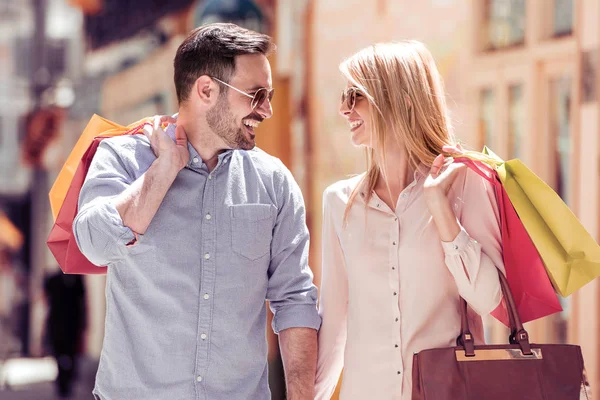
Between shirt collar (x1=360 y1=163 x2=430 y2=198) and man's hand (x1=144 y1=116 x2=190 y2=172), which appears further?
shirt collar (x1=360 y1=163 x2=430 y2=198)

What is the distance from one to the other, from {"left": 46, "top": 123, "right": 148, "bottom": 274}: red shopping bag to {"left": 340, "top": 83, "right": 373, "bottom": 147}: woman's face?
0.78m

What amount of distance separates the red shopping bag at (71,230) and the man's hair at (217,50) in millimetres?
362

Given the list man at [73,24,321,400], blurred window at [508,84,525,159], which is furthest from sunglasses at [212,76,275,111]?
blurred window at [508,84,525,159]

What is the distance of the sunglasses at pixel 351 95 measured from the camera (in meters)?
2.57

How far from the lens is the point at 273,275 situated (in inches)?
102

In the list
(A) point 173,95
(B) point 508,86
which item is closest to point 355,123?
(B) point 508,86

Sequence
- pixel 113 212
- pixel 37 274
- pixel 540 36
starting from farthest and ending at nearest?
1. pixel 37 274
2. pixel 540 36
3. pixel 113 212

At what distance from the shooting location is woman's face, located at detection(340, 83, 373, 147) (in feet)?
8.48

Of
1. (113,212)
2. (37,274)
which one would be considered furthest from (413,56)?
(37,274)

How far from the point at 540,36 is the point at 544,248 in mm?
3579

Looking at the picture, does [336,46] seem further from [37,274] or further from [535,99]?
[37,274]

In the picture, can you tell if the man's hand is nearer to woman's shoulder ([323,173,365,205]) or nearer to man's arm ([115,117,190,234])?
man's arm ([115,117,190,234])

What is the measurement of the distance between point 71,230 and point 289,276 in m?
0.69

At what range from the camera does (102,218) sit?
7.30 ft
